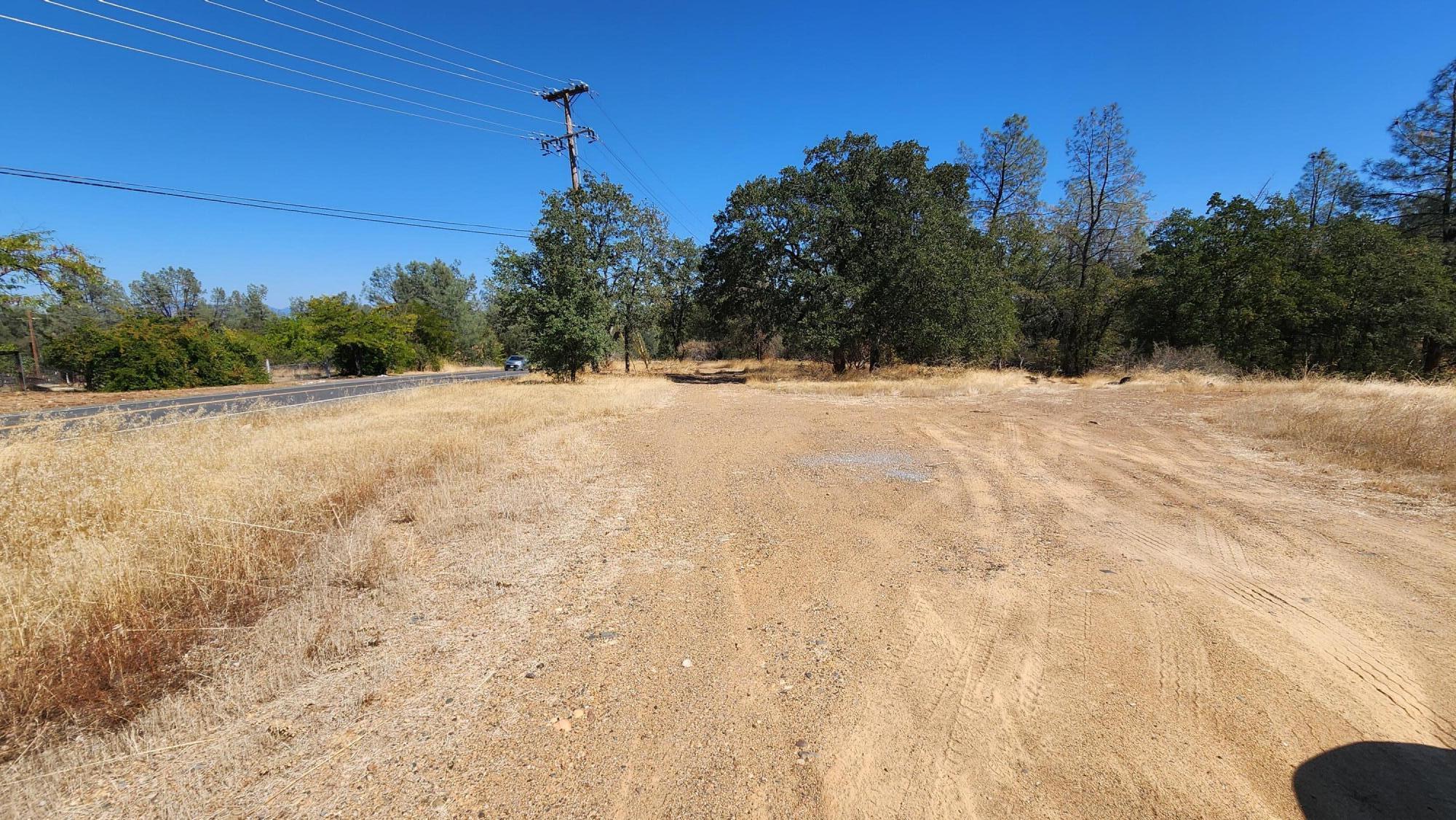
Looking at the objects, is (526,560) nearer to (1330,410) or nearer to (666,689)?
(666,689)

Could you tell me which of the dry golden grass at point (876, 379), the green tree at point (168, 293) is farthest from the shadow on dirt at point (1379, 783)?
the green tree at point (168, 293)

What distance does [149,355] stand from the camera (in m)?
21.6

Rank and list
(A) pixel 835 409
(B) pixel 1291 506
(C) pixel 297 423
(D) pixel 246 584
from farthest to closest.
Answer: (A) pixel 835 409 → (C) pixel 297 423 → (B) pixel 1291 506 → (D) pixel 246 584

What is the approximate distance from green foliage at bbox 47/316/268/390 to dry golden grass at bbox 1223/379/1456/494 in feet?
118

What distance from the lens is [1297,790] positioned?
2.05 m

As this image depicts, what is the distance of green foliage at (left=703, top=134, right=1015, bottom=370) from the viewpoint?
21750 mm

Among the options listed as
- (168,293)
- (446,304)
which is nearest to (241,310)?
(168,293)

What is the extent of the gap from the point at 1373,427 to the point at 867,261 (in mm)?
16951

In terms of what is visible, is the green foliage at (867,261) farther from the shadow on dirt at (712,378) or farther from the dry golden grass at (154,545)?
the dry golden grass at (154,545)

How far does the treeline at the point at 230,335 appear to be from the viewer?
1939 cm

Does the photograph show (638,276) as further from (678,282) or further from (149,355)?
(149,355)

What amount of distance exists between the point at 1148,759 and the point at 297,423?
1393 cm

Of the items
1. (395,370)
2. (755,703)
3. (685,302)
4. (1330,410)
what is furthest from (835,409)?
(395,370)

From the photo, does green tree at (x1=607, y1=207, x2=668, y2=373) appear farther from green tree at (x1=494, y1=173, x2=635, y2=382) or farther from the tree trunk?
the tree trunk
